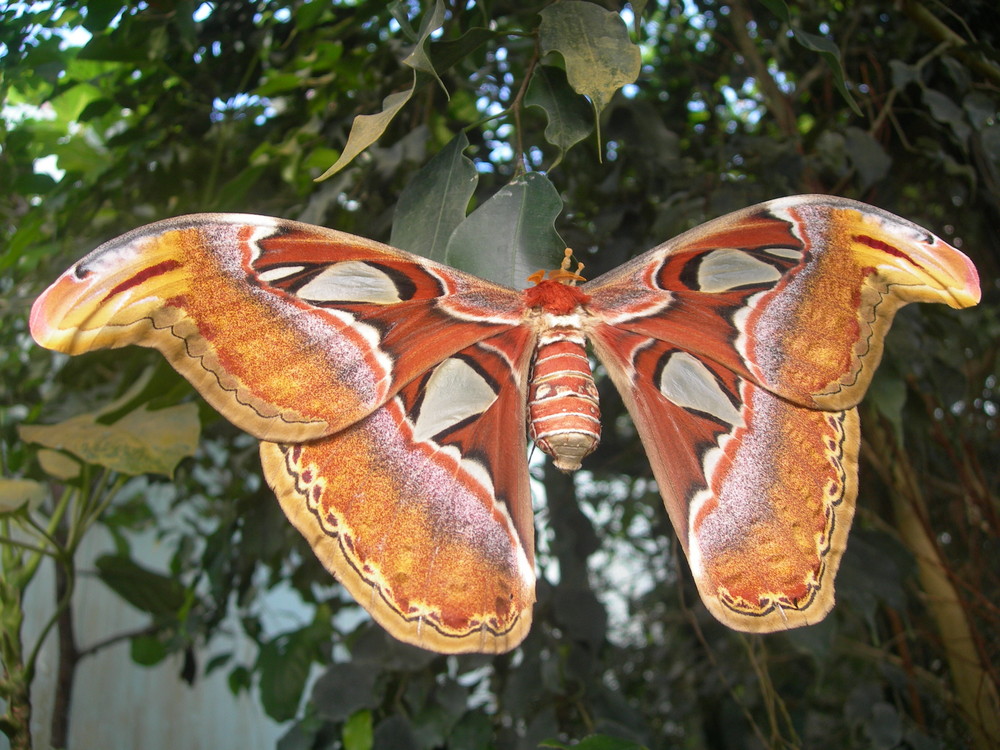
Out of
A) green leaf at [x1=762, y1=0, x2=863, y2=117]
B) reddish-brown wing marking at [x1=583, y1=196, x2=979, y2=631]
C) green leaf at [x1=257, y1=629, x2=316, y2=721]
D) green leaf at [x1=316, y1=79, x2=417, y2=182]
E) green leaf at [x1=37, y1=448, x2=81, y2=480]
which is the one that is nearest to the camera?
green leaf at [x1=316, y1=79, x2=417, y2=182]

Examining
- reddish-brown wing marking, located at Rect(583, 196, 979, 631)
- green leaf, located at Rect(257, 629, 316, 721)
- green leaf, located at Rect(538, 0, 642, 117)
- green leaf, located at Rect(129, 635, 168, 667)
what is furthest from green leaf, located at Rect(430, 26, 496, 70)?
green leaf, located at Rect(129, 635, 168, 667)

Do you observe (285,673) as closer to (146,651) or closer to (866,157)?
(146,651)

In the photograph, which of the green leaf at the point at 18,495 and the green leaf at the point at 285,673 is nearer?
the green leaf at the point at 18,495

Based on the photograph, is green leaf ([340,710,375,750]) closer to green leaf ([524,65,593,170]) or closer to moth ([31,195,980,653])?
moth ([31,195,980,653])

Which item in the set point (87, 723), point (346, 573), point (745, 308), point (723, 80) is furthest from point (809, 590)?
point (87, 723)

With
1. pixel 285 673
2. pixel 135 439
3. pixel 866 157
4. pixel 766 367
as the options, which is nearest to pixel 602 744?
pixel 766 367

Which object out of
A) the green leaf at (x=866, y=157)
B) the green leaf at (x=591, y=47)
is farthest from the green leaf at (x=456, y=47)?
the green leaf at (x=866, y=157)

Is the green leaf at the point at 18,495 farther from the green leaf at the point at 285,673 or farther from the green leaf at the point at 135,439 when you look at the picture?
the green leaf at the point at 285,673
